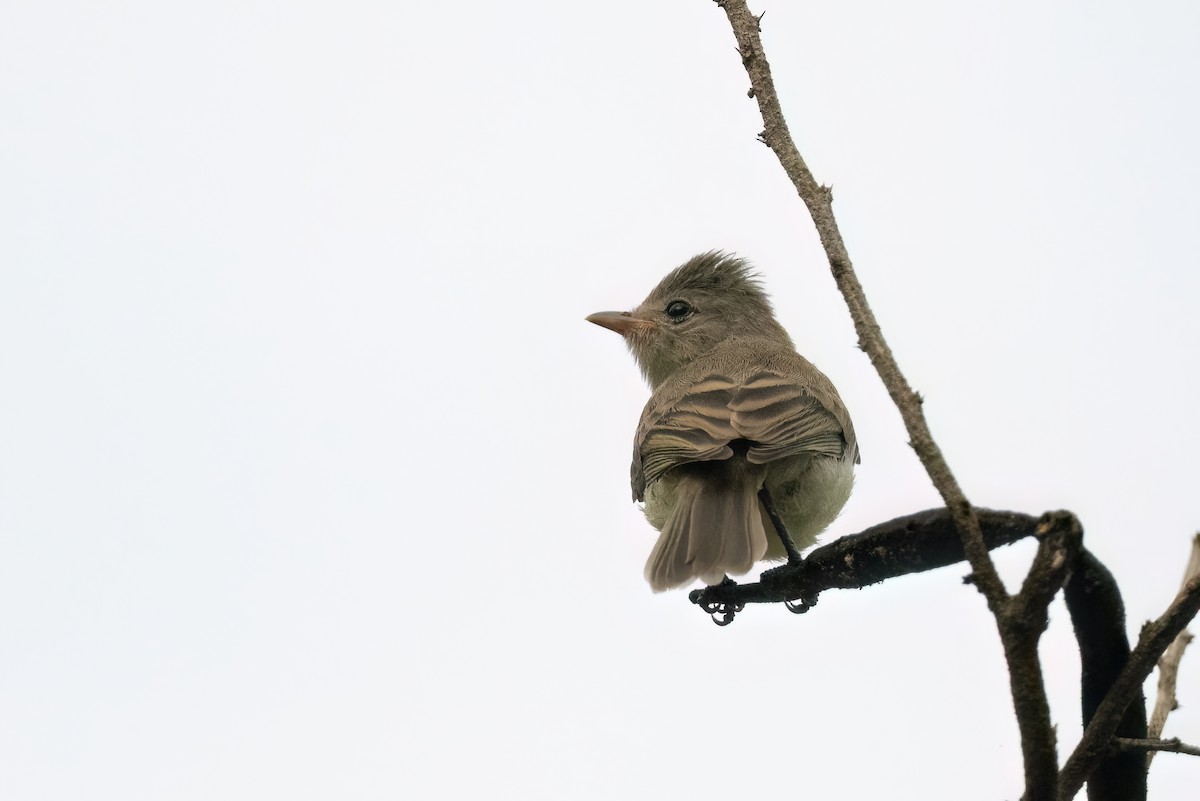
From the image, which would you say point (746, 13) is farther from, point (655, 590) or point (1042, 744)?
point (655, 590)

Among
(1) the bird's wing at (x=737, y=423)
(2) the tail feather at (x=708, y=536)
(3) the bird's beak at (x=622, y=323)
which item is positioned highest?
(3) the bird's beak at (x=622, y=323)

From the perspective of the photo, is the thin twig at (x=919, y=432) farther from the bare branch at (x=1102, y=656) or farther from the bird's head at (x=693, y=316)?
the bird's head at (x=693, y=316)

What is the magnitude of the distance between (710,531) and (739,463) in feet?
1.74

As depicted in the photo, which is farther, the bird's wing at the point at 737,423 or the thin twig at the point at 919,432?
the bird's wing at the point at 737,423

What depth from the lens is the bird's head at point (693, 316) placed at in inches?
322

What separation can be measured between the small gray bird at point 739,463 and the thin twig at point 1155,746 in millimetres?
2890

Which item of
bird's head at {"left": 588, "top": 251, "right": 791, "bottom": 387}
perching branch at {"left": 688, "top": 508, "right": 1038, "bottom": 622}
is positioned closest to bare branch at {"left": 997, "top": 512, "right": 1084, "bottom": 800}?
perching branch at {"left": 688, "top": 508, "right": 1038, "bottom": 622}

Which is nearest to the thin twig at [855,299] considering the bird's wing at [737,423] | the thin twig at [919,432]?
the thin twig at [919,432]

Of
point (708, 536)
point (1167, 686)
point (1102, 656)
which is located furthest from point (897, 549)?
point (708, 536)

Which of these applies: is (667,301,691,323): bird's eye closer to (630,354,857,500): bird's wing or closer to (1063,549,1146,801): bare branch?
(630,354,857,500): bird's wing

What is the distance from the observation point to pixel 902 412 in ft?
6.91

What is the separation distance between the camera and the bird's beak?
8.28 metres

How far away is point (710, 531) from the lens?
528 cm

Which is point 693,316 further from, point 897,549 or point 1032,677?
point 1032,677
